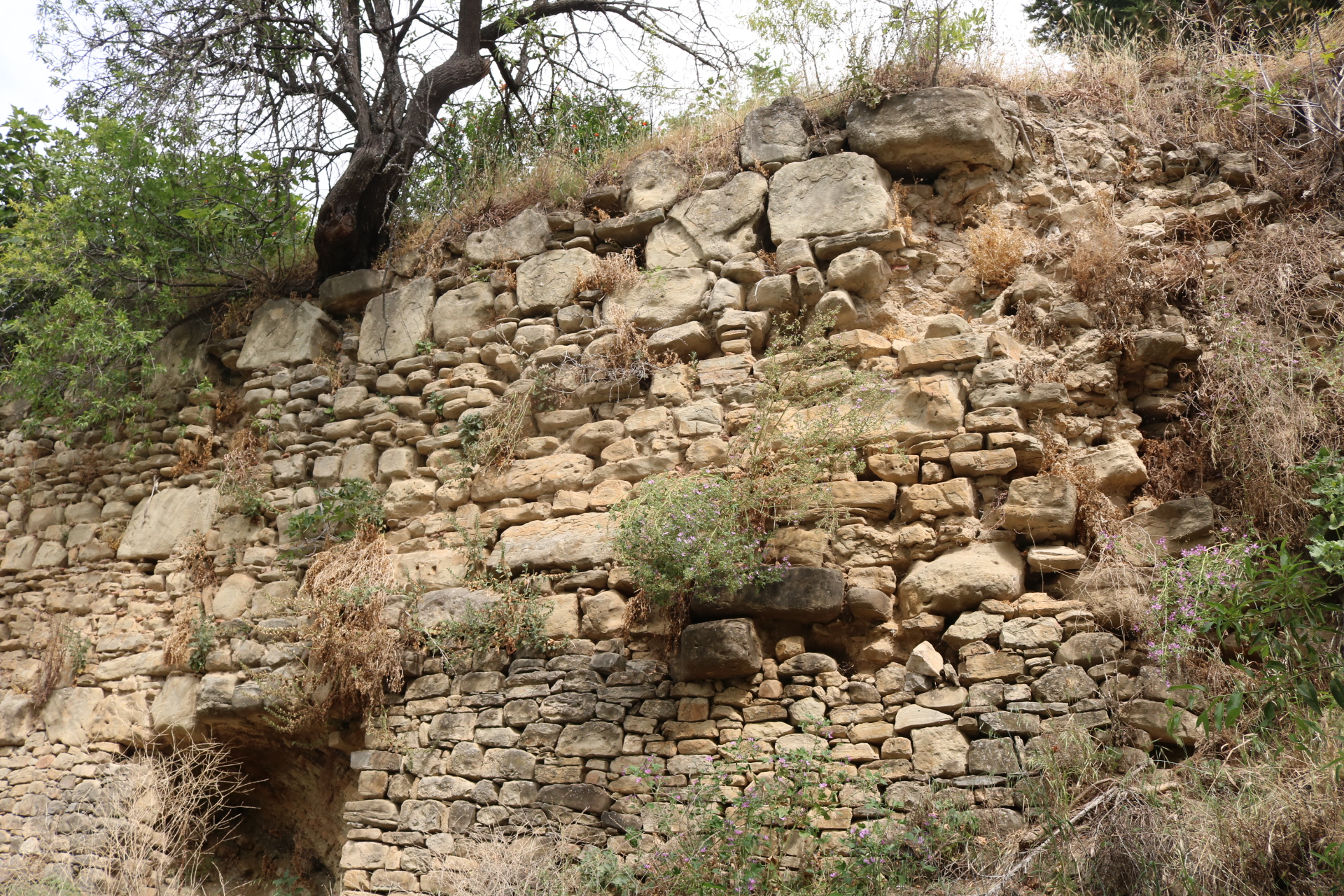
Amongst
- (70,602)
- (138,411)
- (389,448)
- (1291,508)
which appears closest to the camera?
(1291,508)

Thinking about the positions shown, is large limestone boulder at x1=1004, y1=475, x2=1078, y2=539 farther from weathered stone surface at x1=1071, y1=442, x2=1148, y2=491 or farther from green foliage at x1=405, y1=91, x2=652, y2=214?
green foliage at x1=405, y1=91, x2=652, y2=214

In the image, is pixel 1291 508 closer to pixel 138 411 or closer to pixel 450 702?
pixel 450 702

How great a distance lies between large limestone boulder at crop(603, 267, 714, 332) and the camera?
5.47 metres

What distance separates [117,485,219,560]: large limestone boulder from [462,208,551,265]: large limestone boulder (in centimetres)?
229

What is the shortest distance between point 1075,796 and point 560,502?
9.32ft

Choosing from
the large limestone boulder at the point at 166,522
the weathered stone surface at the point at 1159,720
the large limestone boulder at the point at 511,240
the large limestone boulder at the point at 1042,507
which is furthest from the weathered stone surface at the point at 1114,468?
the large limestone boulder at the point at 166,522

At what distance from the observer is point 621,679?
4.63 meters

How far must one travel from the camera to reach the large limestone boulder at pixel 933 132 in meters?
5.32

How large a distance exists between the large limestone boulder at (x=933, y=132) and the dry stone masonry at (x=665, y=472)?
0.6 inches

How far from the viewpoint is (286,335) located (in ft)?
21.8

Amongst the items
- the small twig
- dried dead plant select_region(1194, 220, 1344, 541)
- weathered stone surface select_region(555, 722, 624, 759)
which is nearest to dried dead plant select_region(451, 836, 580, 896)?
weathered stone surface select_region(555, 722, 624, 759)

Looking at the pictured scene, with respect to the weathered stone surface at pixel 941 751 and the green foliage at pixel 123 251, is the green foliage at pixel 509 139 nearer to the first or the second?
the green foliage at pixel 123 251

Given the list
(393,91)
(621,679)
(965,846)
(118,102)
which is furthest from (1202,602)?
(118,102)

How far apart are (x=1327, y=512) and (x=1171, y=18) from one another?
4407mm
